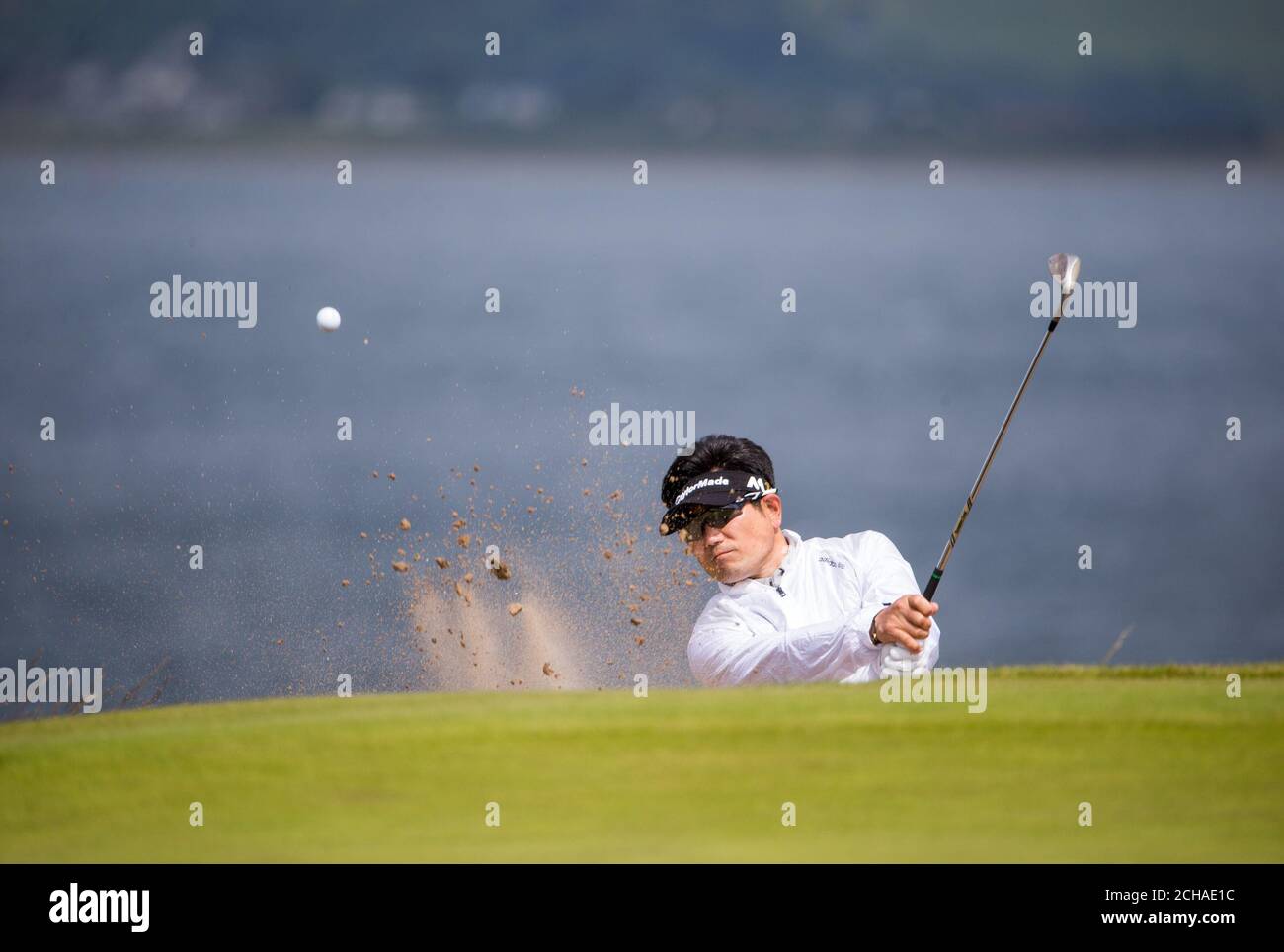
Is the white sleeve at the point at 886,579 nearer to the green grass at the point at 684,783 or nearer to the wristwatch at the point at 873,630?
the wristwatch at the point at 873,630

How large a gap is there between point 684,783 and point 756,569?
1.94 meters

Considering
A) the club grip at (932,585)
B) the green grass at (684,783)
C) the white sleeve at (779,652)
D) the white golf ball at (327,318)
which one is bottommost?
the green grass at (684,783)

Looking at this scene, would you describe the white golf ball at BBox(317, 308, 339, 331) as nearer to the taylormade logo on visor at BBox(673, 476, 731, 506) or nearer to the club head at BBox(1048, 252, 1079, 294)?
the taylormade logo on visor at BBox(673, 476, 731, 506)

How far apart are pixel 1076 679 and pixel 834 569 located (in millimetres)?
1122

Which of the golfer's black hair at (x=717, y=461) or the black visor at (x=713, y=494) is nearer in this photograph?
the black visor at (x=713, y=494)

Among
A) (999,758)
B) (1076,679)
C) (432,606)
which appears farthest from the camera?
(432,606)

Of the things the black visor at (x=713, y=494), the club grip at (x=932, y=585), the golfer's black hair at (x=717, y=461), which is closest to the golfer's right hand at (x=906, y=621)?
the club grip at (x=932, y=585)

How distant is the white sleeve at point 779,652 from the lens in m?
4.11

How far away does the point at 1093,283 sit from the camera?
19.2ft

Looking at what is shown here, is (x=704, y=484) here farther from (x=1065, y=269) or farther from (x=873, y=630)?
(x=1065, y=269)

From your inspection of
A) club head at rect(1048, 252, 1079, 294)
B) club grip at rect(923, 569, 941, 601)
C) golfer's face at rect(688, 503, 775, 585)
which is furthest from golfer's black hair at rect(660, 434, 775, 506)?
club head at rect(1048, 252, 1079, 294)
